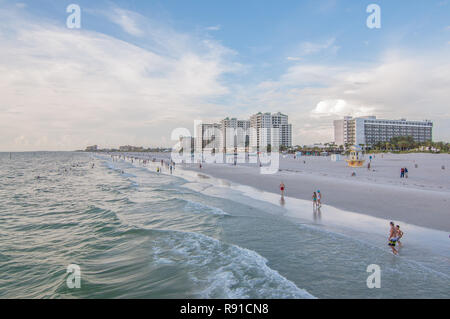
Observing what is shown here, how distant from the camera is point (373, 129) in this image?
140375mm

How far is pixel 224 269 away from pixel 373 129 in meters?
157

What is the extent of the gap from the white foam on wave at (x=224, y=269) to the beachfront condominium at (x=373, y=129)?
140 metres

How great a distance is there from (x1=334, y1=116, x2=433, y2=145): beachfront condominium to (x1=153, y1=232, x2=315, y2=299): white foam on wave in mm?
140393

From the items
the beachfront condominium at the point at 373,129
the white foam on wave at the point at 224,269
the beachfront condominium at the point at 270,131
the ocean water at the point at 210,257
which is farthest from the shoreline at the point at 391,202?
the beachfront condominium at the point at 270,131

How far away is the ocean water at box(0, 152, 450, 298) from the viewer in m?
7.31

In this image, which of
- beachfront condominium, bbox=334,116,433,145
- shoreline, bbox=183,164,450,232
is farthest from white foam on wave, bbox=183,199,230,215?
beachfront condominium, bbox=334,116,433,145

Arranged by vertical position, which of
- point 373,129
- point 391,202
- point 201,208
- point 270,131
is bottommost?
point 201,208

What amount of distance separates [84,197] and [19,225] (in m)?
8.50

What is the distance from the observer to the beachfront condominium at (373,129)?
13712 centimetres
